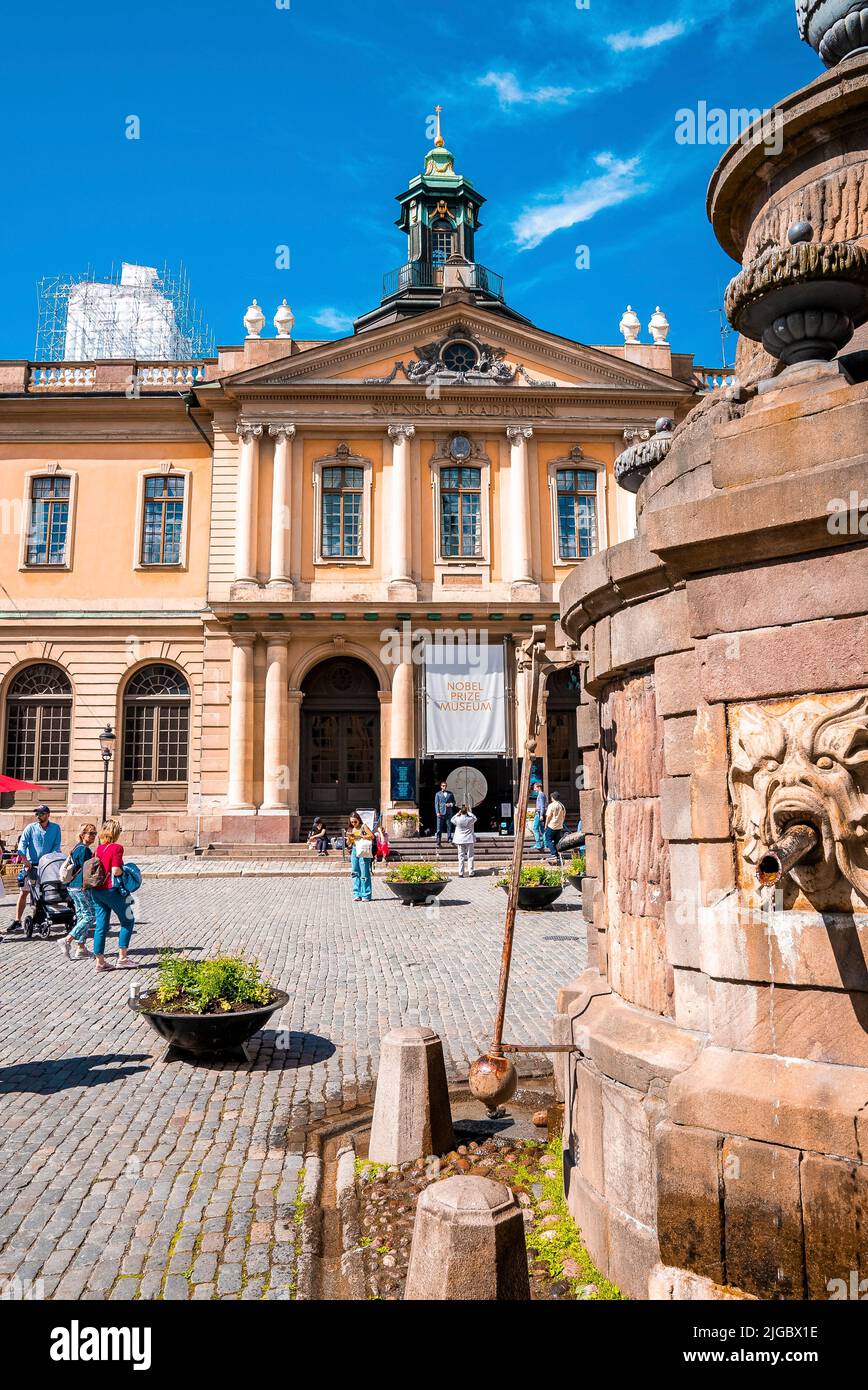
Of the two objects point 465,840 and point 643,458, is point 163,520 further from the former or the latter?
point 643,458

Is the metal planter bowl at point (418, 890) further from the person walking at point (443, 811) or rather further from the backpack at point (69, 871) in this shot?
the person walking at point (443, 811)

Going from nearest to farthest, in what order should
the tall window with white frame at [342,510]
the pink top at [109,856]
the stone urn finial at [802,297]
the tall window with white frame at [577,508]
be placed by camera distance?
the stone urn finial at [802,297] → the pink top at [109,856] → the tall window with white frame at [342,510] → the tall window with white frame at [577,508]

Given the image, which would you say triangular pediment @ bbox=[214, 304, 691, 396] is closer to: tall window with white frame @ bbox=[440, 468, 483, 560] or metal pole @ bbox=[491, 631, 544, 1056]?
tall window with white frame @ bbox=[440, 468, 483, 560]

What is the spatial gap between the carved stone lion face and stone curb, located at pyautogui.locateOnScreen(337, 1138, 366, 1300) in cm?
260

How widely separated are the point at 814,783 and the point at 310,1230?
333 cm

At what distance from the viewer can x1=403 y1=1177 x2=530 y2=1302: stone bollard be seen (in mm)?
3371

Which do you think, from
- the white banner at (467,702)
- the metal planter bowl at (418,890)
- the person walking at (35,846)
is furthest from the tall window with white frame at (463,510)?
the person walking at (35,846)

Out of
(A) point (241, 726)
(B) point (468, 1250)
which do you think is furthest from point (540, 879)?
(A) point (241, 726)

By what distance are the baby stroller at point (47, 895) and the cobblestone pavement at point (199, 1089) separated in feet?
1.35

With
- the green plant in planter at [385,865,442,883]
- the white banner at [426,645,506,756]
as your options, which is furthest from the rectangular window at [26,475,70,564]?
the green plant in planter at [385,865,442,883]

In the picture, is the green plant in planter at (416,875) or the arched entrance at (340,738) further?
the arched entrance at (340,738)

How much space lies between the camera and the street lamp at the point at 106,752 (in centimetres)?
2706
